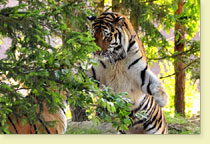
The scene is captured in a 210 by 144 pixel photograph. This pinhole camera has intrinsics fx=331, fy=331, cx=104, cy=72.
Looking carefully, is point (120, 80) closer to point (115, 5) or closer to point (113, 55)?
point (113, 55)

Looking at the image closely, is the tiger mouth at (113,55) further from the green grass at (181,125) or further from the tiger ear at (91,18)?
the green grass at (181,125)

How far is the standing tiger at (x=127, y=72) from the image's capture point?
3193mm

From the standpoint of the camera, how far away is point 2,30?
240 cm

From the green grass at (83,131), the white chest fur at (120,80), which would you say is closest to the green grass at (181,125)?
the white chest fur at (120,80)

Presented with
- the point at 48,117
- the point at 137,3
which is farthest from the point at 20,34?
the point at 137,3

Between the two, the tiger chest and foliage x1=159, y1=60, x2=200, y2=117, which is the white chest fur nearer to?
the tiger chest

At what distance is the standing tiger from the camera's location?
10.5ft

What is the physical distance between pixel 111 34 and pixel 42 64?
43.4 inches

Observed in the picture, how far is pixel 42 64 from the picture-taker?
231 cm

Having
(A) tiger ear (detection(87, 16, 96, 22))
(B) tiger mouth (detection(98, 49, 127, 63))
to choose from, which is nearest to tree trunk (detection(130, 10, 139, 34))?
(B) tiger mouth (detection(98, 49, 127, 63))

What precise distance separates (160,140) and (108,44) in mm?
1042

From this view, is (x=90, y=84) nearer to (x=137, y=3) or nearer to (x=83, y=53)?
(x=83, y=53)

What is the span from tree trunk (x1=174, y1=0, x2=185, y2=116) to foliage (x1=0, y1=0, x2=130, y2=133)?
36.0 inches

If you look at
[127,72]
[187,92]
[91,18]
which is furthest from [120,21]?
[187,92]
